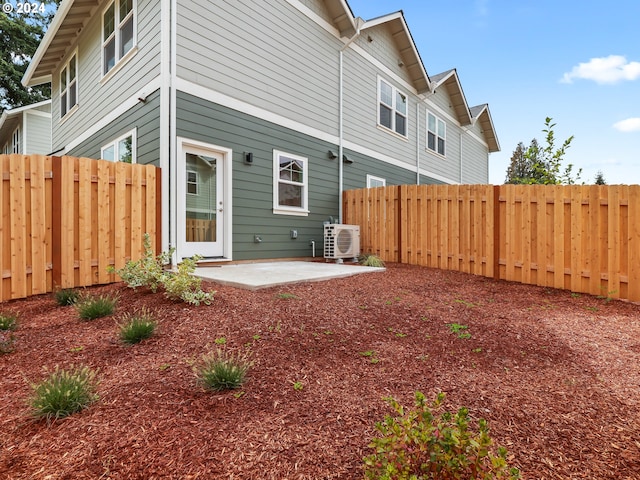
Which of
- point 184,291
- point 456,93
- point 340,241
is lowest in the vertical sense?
point 184,291

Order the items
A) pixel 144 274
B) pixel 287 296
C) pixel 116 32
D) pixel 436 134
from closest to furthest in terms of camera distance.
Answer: pixel 287 296 → pixel 144 274 → pixel 116 32 → pixel 436 134

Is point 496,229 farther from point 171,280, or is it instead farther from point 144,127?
point 144,127

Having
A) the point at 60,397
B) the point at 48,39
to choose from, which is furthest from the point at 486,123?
the point at 60,397

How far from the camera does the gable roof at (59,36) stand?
7.77 metres

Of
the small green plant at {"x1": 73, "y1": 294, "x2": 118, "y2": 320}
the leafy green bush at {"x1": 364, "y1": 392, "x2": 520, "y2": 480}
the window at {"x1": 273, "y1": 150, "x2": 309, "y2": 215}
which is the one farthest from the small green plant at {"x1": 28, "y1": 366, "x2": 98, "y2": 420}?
the window at {"x1": 273, "y1": 150, "x2": 309, "y2": 215}

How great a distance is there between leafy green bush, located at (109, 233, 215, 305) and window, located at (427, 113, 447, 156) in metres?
11.3

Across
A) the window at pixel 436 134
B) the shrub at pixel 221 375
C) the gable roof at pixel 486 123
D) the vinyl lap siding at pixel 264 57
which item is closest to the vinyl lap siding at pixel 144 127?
the vinyl lap siding at pixel 264 57

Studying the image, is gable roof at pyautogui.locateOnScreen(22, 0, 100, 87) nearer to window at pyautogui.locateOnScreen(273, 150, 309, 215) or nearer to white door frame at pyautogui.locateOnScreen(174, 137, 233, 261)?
white door frame at pyautogui.locateOnScreen(174, 137, 233, 261)

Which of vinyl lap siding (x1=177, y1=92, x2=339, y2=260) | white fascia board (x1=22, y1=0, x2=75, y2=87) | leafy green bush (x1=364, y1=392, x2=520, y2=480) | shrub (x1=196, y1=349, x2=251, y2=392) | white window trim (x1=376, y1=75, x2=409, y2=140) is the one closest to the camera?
leafy green bush (x1=364, y1=392, x2=520, y2=480)

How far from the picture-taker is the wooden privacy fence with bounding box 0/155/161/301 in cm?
433

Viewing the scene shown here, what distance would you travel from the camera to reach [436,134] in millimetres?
13414

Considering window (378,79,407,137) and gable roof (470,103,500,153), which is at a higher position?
gable roof (470,103,500,153)

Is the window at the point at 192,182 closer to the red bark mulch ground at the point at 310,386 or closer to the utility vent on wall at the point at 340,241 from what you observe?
the red bark mulch ground at the point at 310,386

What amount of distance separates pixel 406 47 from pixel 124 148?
363 inches
